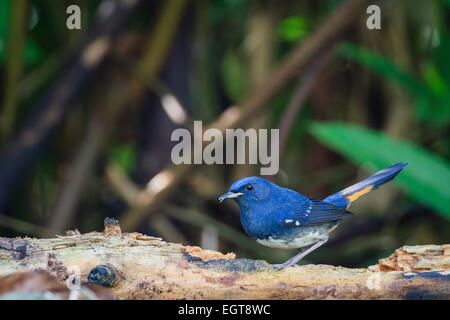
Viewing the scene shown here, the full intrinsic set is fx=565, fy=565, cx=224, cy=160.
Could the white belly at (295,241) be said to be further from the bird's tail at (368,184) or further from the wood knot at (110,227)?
the wood knot at (110,227)

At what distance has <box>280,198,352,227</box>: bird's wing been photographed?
1.45 metres

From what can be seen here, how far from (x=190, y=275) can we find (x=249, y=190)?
0.84 feet

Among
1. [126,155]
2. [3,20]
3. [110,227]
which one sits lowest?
[110,227]

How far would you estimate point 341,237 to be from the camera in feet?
11.4

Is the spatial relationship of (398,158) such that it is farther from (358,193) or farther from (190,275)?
(190,275)

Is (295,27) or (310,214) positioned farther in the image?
(295,27)

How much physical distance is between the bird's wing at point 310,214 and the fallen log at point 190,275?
5.0 inches

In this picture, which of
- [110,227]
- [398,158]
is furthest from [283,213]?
[398,158]

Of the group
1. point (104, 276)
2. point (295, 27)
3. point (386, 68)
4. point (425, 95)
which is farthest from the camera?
point (295, 27)

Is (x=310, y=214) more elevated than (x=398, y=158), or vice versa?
(x=398, y=158)

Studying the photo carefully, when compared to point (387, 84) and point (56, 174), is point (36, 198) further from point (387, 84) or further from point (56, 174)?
point (387, 84)

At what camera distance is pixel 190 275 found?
4.36 feet

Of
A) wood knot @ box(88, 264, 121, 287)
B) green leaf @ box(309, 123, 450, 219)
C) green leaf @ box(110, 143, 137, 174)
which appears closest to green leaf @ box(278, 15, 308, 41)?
green leaf @ box(110, 143, 137, 174)
